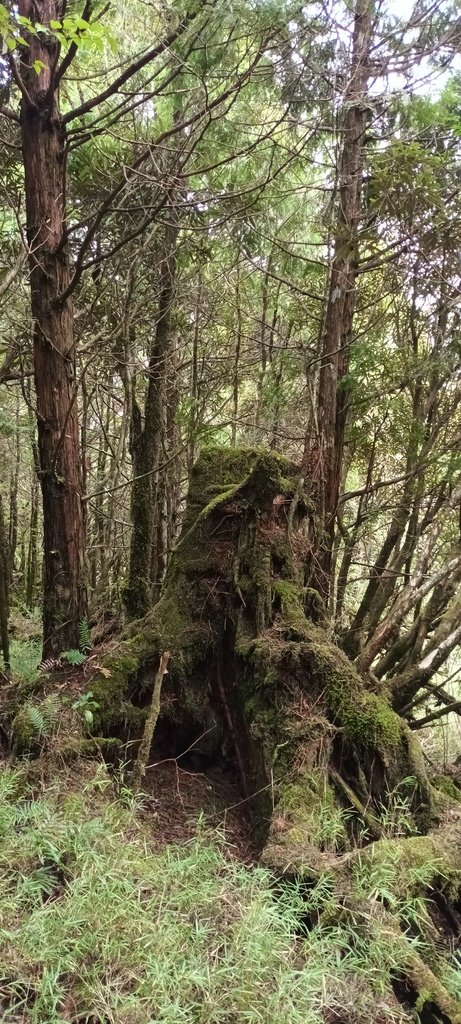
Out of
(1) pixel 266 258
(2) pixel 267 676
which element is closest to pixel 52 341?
(2) pixel 267 676

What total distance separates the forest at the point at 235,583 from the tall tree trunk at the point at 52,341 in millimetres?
21

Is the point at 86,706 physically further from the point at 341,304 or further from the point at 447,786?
the point at 341,304

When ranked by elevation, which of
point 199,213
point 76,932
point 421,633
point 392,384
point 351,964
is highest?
point 199,213

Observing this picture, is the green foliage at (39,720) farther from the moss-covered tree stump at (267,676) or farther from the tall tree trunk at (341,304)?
the tall tree trunk at (341,304)

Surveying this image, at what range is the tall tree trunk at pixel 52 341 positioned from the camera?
4840 mm

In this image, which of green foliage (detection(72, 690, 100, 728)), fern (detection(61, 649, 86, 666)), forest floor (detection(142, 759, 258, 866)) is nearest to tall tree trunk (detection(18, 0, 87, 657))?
fern (detection(61, 649, 86, 666))

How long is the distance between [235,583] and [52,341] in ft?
8.34

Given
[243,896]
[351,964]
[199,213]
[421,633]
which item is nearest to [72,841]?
[243,896]

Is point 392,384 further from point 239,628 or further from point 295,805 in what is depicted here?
point 295,805

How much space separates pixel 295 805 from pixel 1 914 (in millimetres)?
1698

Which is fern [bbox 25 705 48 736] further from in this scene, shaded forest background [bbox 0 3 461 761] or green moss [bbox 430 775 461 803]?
green moss [bbox 430 775 461 803]

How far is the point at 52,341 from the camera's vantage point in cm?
502

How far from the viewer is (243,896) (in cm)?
298

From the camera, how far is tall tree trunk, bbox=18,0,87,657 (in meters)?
4.84
